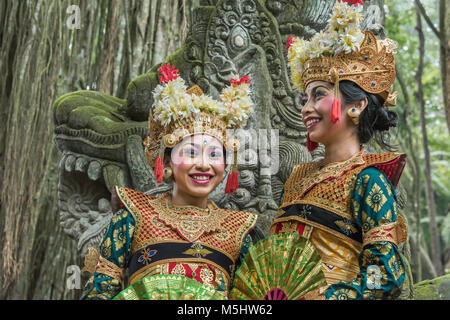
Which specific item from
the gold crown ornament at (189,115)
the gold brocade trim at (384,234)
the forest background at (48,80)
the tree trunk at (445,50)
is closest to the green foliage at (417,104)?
the tree trunk at (445,50)

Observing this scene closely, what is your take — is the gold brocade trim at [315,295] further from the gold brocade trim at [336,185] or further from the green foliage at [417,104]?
the green foliage at [417,104]

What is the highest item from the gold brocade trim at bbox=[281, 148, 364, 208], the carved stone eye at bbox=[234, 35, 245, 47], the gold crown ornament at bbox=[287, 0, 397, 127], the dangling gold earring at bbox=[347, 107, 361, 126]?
the carved stone eye at bbox=[234, 35, 245, 47]

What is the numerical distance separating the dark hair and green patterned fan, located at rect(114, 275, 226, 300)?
3.66 ft

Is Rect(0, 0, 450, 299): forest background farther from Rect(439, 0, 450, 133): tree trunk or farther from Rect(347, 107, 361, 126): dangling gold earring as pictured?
Rect(347, 107, 361, 126): dangling gold earring

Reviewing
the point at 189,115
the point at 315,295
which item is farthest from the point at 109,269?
the point at 315,295

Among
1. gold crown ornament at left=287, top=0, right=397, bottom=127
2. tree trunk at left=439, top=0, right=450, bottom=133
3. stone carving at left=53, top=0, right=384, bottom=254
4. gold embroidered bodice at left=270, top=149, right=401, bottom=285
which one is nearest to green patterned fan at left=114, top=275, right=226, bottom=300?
gold embroidered bodice at left=270, top=149, right=401, bottom=285

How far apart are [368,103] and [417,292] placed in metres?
1.53

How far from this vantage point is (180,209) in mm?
3402

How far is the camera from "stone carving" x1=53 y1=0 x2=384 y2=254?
4.21 meters

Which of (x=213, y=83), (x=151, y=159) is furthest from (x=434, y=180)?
(x=151, y=159)

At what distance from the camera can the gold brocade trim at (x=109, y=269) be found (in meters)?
3.21
